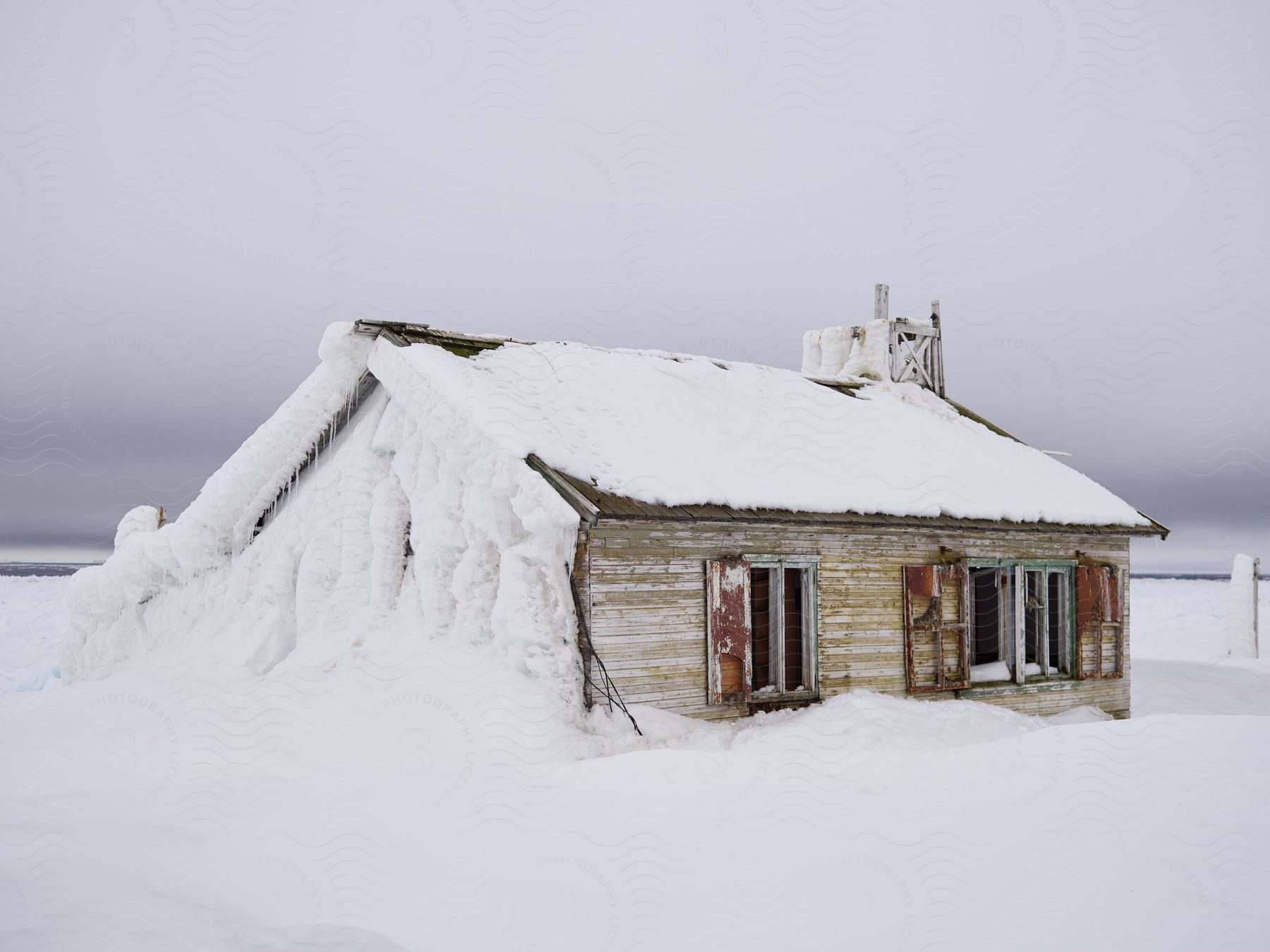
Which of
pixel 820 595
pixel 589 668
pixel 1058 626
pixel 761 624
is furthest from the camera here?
pixel 1058 626

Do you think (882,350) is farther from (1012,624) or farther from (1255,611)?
(1255,611)

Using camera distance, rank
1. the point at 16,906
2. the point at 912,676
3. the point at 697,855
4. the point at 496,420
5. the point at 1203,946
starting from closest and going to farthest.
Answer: the point at 1203,946 < the point at 16,906 < the point at 697,855 < the point at 496,420 < the point at 912,676

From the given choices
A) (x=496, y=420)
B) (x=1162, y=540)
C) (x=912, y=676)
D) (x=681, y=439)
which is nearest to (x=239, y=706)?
(x=496, y=420)

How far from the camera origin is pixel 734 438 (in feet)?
41.1

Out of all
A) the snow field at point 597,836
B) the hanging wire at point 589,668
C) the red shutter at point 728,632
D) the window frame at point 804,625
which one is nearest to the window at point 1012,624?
the window frame at point 804,625

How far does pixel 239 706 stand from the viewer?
10.0 metres

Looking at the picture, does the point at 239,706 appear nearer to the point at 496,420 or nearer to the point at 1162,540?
the point at 496,420

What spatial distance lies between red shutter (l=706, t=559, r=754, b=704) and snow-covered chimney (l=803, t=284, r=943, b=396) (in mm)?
8099

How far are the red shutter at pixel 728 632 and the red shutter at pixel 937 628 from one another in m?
2.87

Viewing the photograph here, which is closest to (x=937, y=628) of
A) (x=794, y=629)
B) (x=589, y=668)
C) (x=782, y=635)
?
(x=794, y=629)

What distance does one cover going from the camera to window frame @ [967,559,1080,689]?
13.7m

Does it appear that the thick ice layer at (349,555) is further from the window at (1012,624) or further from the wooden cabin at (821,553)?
the window at (1012,624)

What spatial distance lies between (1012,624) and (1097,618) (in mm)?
1921

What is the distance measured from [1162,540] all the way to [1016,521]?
165 inches
